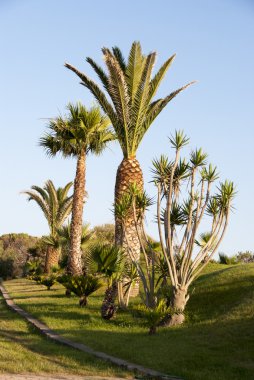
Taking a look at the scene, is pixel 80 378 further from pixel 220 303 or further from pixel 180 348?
pixel 220 303

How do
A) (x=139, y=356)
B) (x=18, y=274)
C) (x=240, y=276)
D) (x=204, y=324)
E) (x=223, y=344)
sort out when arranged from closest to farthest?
(x=139, y=356), (x=223, y=344), (x=204, y=324), (x=240, y=276), (x=18, y=274)

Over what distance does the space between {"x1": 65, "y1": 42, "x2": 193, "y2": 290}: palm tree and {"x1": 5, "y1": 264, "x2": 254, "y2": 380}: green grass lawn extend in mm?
3372

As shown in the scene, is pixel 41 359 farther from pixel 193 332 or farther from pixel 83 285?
pixel 83 285

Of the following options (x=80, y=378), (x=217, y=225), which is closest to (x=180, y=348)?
(x=80, y=378)

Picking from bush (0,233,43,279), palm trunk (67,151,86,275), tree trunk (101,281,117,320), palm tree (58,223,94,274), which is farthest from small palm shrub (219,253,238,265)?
bush (0,233,43,279)

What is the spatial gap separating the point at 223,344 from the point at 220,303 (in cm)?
526

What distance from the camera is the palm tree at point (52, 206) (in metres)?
37.7

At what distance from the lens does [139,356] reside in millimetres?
10969

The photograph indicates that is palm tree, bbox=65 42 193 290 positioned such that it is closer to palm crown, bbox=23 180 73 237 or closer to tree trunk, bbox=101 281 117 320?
tree trunk, bbox=101 281 117 320

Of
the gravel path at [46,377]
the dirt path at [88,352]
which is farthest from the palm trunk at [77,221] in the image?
the gravel path at [46,377]

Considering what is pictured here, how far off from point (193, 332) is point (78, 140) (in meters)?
14.6

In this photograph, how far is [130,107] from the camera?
19656 millimetres

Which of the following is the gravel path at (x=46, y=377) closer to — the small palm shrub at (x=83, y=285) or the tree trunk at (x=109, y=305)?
the tree trunk at (x=109, y=305)

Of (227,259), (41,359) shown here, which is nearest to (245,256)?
(227,259)
